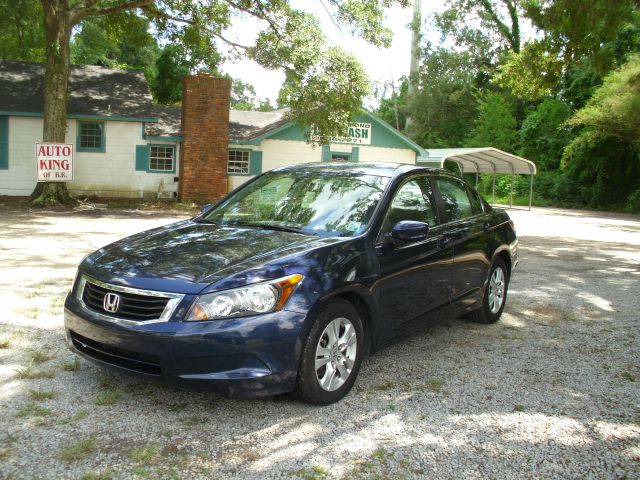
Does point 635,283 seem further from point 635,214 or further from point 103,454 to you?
point 635,214

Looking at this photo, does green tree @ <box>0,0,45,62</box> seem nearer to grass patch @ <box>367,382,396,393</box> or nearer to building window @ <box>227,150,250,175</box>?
building window @ <box>227,150,250,175</box>

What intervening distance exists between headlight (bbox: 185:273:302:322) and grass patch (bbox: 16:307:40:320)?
3025mm

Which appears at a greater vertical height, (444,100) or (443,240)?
(444,100)

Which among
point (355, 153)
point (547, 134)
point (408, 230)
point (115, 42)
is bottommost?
point (408, 230)

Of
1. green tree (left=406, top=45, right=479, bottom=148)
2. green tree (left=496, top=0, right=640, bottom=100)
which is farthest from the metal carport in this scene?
green tree (left=406, top=45, right=479, bottom=148)

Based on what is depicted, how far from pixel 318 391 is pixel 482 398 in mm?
1238

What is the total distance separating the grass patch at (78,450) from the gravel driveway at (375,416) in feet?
0.04

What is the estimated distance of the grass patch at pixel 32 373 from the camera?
13.8 ft

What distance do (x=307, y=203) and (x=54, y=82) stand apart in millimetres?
17187

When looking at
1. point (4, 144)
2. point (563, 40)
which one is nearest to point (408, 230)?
point (563, 40)

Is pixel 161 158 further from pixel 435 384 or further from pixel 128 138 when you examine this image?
pixel 435 384

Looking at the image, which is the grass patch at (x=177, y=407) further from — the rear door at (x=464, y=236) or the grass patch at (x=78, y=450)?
the rear door at (x=464, y=236)

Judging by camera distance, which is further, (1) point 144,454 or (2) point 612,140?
(2) point 612,140

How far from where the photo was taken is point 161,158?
77.4 feet
